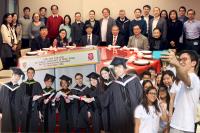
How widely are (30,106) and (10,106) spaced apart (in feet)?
0.74

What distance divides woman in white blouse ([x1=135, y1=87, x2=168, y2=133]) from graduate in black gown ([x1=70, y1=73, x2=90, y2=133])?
600mm

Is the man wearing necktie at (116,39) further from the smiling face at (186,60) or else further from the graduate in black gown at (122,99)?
the smiling face at (186,60)

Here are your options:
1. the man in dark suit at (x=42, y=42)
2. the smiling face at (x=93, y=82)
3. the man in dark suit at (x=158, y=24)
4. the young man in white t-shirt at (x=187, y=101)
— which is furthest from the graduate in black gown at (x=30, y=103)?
the man in dark suit at (x=158, y=24)

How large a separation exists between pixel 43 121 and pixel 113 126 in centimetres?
78

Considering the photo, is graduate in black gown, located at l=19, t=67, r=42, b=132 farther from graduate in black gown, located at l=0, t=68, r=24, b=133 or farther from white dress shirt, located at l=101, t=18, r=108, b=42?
white dress shirt, located at l=101, t=18, r=108, b=42

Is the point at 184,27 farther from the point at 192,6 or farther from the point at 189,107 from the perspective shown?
the point at 189,107

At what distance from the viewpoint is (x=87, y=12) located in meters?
8.98

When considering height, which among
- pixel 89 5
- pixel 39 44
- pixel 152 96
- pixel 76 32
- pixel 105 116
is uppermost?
pixel 89 5

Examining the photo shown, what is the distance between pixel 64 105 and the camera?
5016mm

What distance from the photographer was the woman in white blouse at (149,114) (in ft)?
15.1

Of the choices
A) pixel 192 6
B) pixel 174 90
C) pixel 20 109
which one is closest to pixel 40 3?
pixel 192 6

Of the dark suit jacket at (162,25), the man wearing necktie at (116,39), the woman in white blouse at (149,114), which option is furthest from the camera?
the dark suit jacket at (162,25)

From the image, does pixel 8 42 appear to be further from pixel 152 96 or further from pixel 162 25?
pixel 152 96

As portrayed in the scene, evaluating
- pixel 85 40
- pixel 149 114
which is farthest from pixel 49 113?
pixel 85 40
